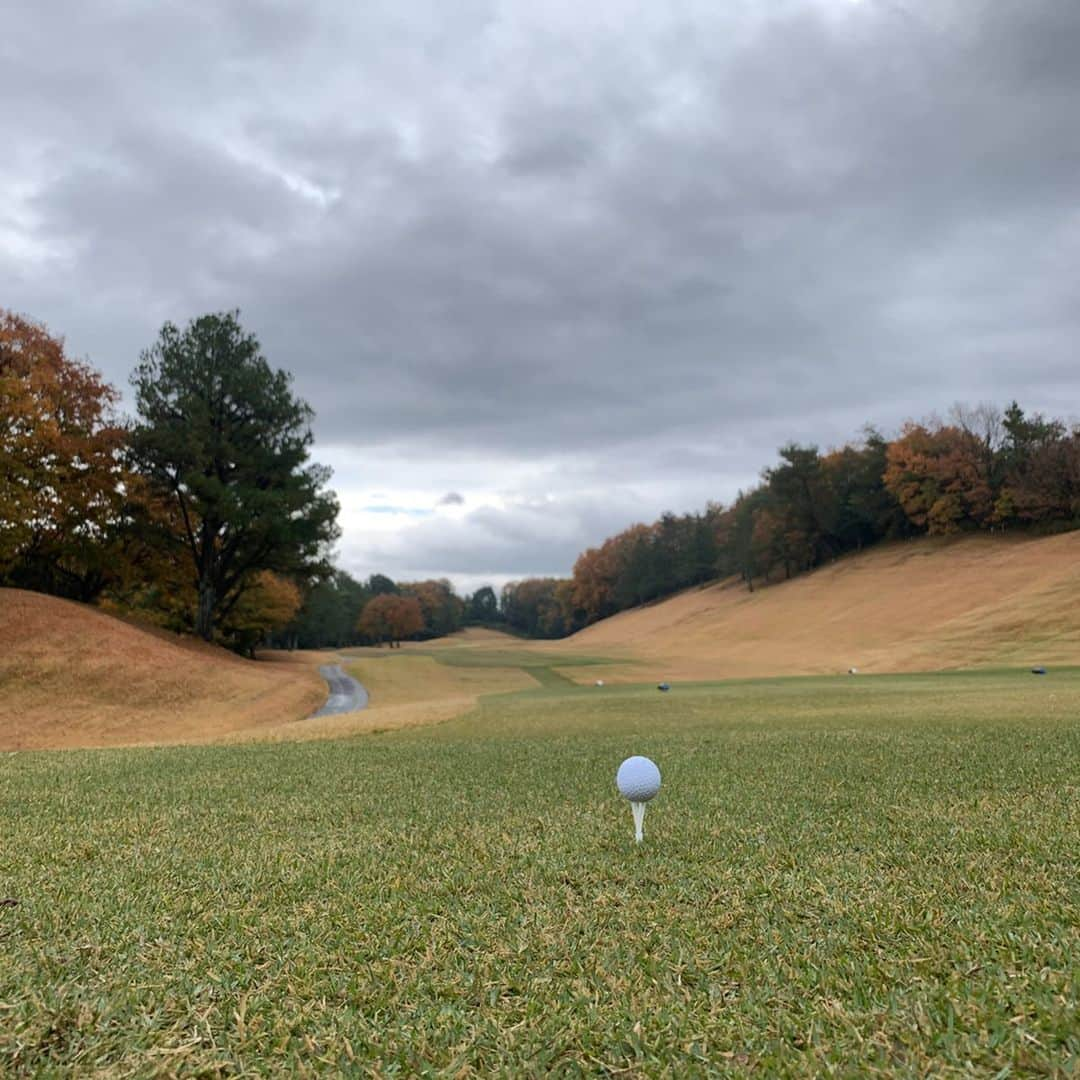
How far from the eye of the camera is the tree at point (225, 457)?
34.3 m

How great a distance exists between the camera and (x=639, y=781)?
191 inches

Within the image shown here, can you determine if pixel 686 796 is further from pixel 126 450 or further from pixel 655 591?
pixel 655 591

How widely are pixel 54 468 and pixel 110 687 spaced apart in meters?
10.5

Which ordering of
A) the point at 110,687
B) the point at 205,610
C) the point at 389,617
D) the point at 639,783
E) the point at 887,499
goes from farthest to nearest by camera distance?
the point at 389,617 < the point at 887,499 < the point at 205,610 < the point at 110,687 < the point at 639,783

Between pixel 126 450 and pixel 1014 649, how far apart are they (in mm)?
41263

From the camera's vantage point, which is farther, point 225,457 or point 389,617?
point 389,617

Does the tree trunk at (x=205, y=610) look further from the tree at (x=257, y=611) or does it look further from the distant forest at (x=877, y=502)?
the distant forest at (x=877, y=502)

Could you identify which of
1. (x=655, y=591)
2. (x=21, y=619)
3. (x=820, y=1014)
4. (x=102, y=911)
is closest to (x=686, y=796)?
(x=820, y=1014)

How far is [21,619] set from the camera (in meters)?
29.0

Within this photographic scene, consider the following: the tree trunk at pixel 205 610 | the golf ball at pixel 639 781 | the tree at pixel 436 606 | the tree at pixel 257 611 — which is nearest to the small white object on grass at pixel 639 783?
the golf ball at pixel 639 781

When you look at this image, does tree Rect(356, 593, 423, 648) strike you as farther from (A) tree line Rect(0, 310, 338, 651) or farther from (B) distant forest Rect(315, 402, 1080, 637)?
(A) tree line Rect(0, 310, 338, 651)

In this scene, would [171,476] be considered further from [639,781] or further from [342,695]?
[639,781]

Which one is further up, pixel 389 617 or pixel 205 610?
pixel 205 610

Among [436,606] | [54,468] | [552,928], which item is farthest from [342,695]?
[436,606]
